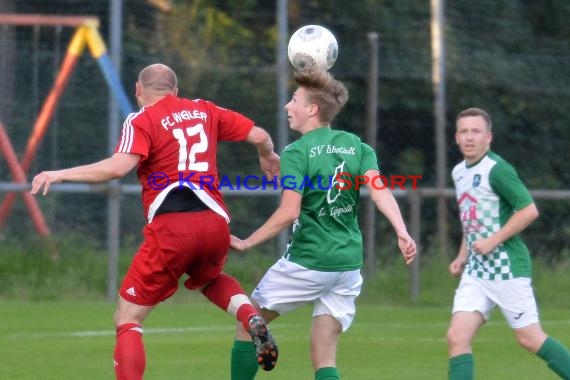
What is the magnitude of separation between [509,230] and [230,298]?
60.7 inches

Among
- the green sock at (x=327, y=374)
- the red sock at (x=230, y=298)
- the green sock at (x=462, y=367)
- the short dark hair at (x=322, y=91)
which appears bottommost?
the green sock at (x=462, y=367)

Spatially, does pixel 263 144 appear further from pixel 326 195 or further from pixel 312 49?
pixel 312 49

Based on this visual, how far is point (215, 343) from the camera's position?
9.63 m

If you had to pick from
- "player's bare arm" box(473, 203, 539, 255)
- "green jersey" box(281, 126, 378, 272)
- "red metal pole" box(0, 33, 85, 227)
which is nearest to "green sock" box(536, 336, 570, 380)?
"player's bare arm" box(473, 203, 539, 255)

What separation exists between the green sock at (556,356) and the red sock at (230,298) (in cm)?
167

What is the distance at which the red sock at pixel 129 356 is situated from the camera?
6.29 m

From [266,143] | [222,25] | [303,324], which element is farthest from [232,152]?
[266,143]

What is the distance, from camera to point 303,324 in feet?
36.3

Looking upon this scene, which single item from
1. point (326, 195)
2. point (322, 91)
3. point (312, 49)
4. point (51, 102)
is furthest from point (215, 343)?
point (51, 102)

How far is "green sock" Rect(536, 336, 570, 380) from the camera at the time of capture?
6.91 m

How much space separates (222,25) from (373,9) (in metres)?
1.86

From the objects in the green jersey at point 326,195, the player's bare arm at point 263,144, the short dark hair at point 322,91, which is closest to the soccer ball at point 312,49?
the player's bare arm at point 263,144

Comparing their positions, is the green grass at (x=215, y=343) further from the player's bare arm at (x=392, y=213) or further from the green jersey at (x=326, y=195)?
the player's bare arm at (x=392, y=213)

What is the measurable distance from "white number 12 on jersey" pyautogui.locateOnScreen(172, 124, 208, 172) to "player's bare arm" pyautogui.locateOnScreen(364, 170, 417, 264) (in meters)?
0.83
